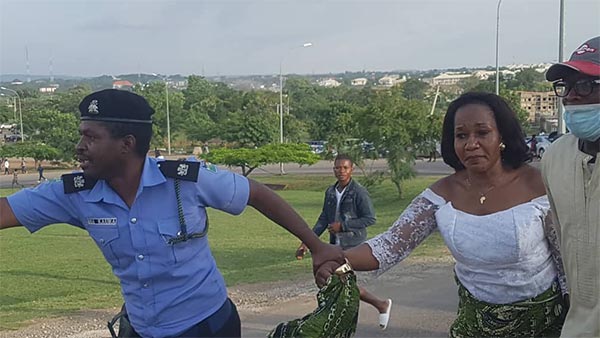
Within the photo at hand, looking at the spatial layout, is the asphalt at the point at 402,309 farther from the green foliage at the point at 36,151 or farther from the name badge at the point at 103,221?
the green foliage at the point at 36,151

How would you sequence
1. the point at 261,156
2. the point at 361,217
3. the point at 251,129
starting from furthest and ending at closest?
the point at 251,129 → the point at 261,156 → the point at 361,217

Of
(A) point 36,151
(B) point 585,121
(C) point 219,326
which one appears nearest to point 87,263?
(C) point 219,326

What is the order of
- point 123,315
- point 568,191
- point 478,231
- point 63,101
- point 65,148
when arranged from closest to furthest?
point 568,191, point 478,231, point 123,315, point 65,148, point 63,101

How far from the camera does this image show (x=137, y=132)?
2916 mm

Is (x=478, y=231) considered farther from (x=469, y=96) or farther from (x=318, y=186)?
(x=318, y=186)

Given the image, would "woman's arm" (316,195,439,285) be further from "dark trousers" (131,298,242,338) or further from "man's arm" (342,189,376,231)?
"man's arm" (342,189,376,231)

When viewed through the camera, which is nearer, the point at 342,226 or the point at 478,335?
the point at 478,335

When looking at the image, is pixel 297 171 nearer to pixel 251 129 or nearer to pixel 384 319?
pixel 251 129

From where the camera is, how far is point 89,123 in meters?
2.85

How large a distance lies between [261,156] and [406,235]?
36951 mm

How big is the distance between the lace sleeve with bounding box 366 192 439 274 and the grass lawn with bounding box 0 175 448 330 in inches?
205

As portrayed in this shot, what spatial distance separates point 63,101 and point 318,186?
38.4 meters

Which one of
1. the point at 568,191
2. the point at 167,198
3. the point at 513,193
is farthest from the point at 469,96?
the point at 167,198

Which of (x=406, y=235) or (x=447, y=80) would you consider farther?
(x=447, y=80)
